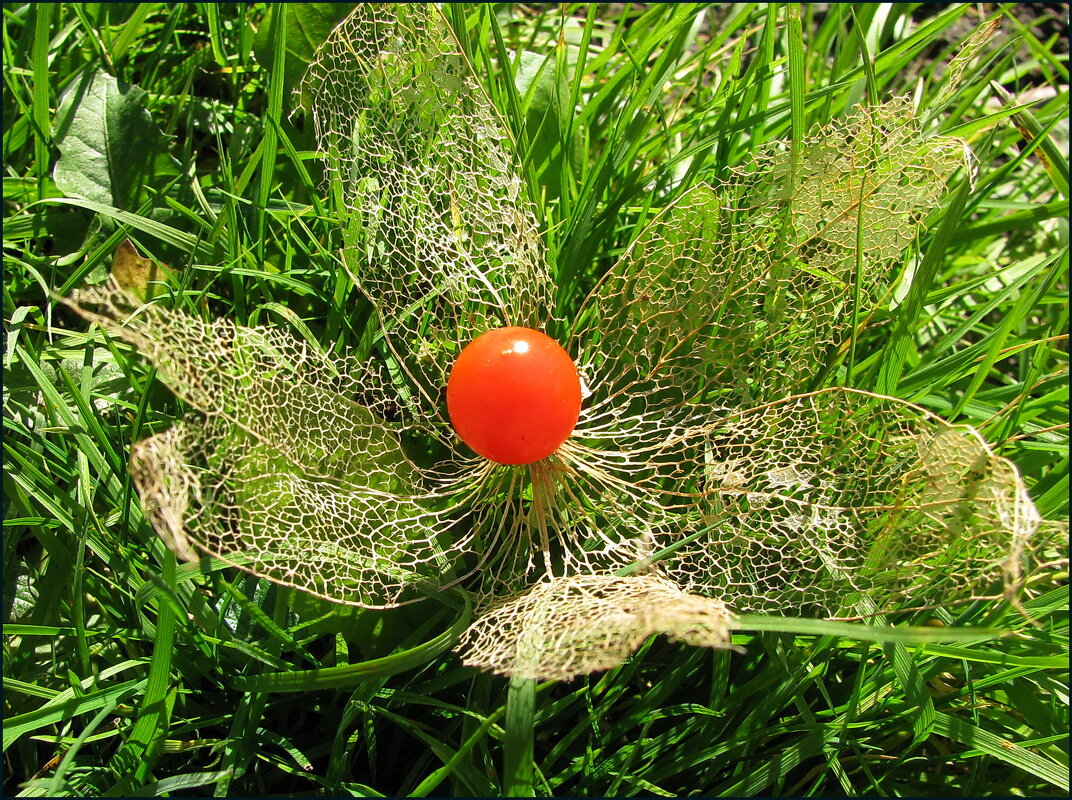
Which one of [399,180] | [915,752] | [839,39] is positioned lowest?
[915,752]

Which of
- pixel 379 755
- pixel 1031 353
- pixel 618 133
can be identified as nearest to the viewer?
pixel 379 755

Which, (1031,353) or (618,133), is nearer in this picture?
(618,133)

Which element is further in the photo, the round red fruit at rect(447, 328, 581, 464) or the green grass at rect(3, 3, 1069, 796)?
the green grass at rect(3, 3, 1069, 796)

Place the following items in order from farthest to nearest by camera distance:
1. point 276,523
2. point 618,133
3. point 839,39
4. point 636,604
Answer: point 839,39, point 618,133, point 276,523, point 636,604

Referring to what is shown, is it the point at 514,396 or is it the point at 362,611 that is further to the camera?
the point at 362,611

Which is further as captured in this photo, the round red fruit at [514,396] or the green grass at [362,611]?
the green grass at [362,611]

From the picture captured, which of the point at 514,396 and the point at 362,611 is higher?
the point at 514,396

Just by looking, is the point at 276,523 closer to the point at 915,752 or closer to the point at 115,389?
the point at 115,389

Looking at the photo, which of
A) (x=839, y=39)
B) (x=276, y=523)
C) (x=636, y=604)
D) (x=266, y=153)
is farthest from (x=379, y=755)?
(x=839, y=39)
